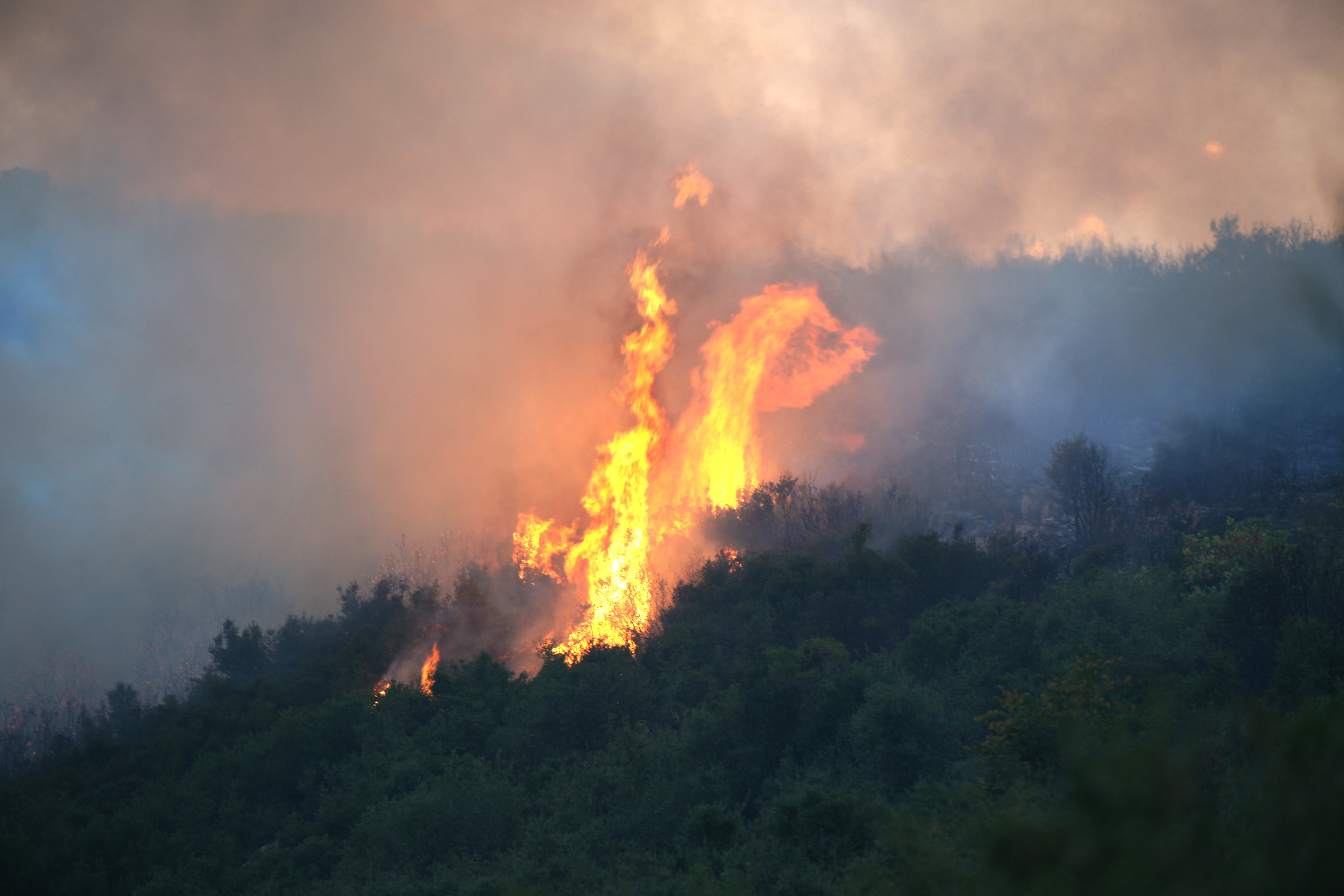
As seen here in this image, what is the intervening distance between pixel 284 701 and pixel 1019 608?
5288cm

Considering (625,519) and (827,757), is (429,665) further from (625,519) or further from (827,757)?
(827,757)

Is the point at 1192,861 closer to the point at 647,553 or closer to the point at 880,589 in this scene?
the point at 880,589

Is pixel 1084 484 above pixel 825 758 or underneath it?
above

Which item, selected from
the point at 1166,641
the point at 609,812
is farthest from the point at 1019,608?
the point at 609,812

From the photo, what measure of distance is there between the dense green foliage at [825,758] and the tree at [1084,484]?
19.0 ft

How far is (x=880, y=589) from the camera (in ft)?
156

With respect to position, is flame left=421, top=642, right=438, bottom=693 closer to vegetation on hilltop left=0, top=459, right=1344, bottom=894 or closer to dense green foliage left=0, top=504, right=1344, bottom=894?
dense green foliage left=0, top=504, right=1344, bottom=894

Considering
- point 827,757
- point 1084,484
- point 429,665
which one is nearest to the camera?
point 827,757

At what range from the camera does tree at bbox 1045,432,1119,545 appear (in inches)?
2103

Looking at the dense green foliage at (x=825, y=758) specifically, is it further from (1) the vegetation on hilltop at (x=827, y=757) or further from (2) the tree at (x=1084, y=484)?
(2) the tree at (x=1084, y=484)

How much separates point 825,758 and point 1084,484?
35244 mm

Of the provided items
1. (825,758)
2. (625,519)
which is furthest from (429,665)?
(825,758)

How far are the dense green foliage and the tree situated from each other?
5777 millimetres

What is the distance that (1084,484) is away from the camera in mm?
55219
